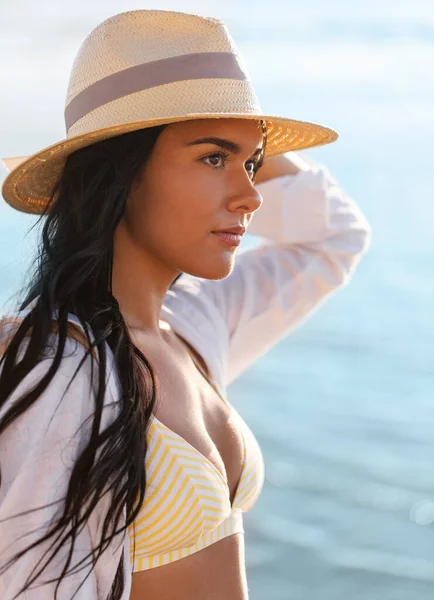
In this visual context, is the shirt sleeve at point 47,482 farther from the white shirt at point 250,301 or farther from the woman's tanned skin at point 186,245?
the woman's tanned skin at point 186,245

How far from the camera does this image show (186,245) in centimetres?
203

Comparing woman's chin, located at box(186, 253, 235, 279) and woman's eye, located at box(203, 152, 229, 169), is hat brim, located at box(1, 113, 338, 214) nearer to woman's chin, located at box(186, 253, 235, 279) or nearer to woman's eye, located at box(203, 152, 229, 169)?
woman's eye, located at box(203, 152, 229, 169)

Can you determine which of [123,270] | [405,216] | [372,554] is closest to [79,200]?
[123,270]

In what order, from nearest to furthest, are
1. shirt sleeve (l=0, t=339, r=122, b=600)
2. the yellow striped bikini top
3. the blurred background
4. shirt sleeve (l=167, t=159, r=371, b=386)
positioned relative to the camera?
shirt sleeve (l=0, t=339, r=122, b=600)
the yellow striped bikini top
shirt sleeve (l=167, t=159, r=371, b=386)
the blurred background

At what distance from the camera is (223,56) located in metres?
2.01

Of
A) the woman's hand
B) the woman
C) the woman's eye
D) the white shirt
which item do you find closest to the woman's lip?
the woman

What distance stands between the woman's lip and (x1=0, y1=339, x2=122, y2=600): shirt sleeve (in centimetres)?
42

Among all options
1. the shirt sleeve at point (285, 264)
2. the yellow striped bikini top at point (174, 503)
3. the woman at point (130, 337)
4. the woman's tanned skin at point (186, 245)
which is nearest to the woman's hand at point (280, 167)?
the shirt sleeve at point (285, 264)

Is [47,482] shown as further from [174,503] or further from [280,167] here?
[280,167]

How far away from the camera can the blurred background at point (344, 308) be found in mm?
6043

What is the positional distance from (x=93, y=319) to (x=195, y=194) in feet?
1.02

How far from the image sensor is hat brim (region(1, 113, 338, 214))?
191 centimetres

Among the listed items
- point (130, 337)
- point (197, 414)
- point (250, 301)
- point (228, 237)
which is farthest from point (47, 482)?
point (250, 301)

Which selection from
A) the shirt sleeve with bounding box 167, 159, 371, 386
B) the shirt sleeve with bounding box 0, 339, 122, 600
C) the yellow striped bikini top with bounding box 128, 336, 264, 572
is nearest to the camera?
the shirt sleeve with bounding box 0, 339, 122, 600
